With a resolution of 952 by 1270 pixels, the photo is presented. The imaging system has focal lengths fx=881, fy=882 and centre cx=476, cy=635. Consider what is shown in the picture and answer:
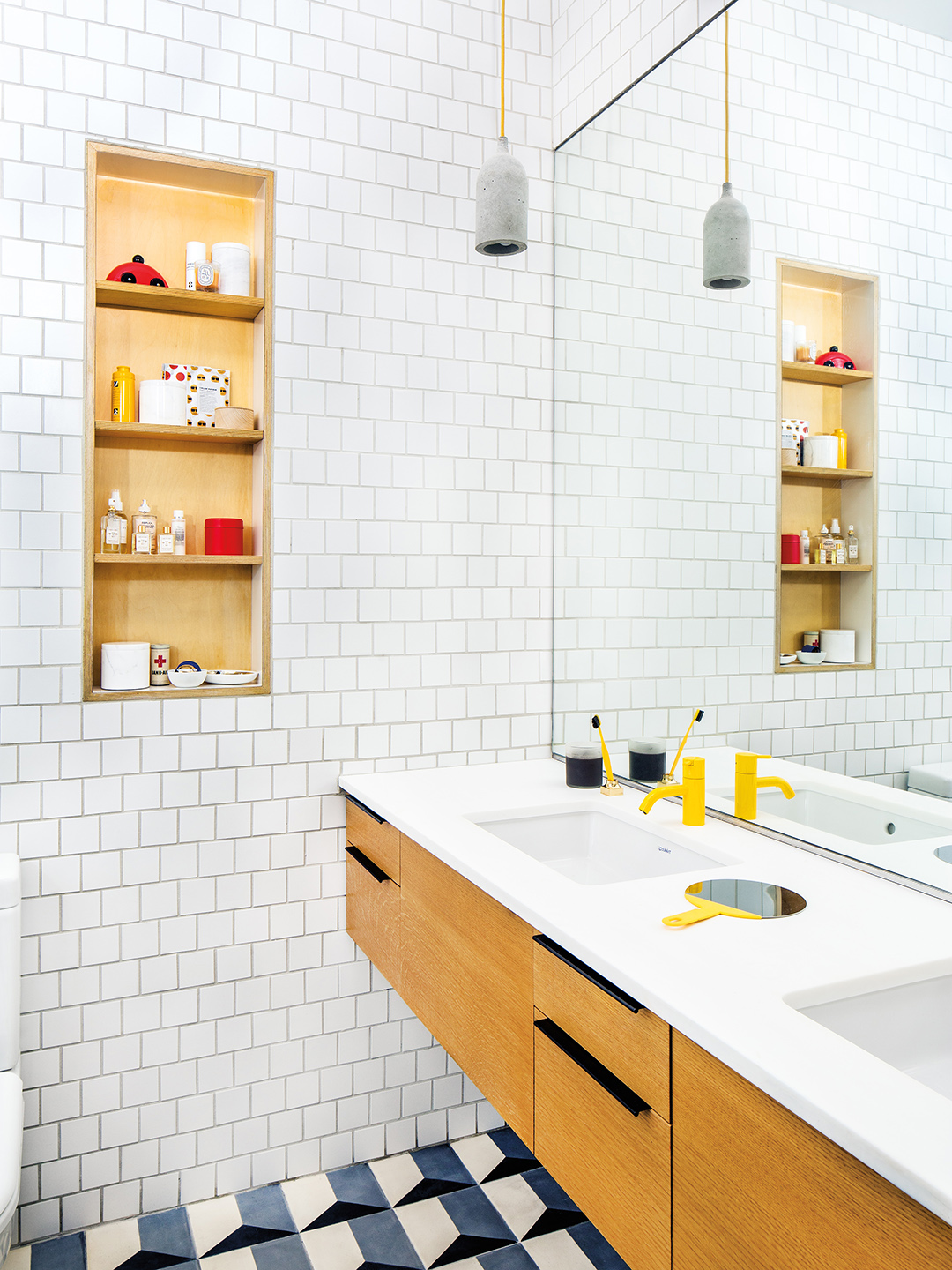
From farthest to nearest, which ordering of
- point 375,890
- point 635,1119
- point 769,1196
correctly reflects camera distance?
point 375,890 → point 635,1119 → point 769,1196

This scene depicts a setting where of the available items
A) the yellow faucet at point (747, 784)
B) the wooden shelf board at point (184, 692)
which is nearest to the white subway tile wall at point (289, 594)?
the wooden shelf board at point (184, 692)

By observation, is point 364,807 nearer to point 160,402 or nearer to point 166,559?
point 166,559

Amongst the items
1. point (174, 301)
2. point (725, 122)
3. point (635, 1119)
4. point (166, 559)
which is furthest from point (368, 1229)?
point (725, 122)

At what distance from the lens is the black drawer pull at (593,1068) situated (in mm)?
1099

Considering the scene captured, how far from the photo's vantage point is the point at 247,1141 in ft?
7.41

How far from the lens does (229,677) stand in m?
2.25

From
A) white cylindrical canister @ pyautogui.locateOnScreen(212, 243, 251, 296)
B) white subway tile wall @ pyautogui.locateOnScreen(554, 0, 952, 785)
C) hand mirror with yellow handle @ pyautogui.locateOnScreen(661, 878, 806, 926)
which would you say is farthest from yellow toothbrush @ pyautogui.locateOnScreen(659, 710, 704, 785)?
white cylindrical canister @ pyautogui.locateOnScreen(212, 243, 251, 296)

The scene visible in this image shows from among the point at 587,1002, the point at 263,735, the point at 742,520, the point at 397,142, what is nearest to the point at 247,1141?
the point at 263,735

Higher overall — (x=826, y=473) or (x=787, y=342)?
(x=787, y=342)

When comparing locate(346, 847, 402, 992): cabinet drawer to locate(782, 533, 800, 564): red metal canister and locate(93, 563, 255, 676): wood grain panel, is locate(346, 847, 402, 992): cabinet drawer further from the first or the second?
locate(782, 533, 800, 564): red metal canister

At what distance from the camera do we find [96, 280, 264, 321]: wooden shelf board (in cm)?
211

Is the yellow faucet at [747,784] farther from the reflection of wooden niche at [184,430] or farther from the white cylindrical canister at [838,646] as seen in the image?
the reflection of wooden niche at [184,430]

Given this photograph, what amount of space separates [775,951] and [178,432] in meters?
1.75

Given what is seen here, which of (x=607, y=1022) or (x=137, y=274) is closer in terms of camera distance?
(x=607, y=1022)
